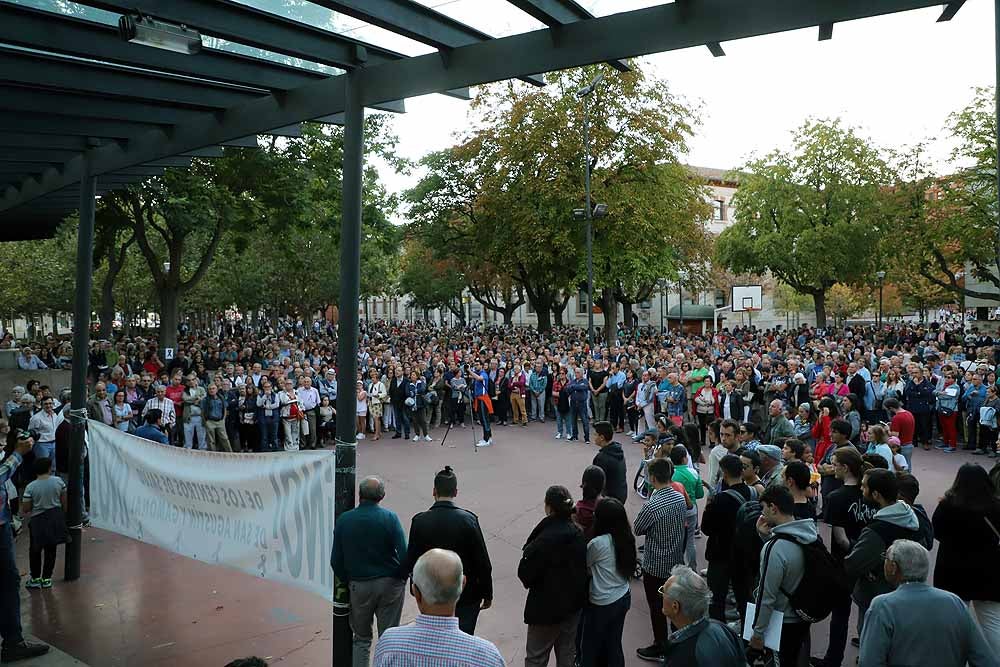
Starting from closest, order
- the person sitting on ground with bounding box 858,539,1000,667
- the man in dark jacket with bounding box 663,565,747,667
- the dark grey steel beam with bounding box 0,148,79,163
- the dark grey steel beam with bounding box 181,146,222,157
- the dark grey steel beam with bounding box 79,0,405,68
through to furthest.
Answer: the man in dark jacket with bounding box 663,565,747,667 → the person sitting on ground with bounding box 858,539,1000,667 → the dark grey steel beam with bounding box 79,0,405,68 → the dark grey steel beam with bounding box 181,146,222,157 → the dark grey steel beam with bounding box 0,148,79,163

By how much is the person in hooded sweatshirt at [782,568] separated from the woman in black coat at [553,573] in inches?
42.3

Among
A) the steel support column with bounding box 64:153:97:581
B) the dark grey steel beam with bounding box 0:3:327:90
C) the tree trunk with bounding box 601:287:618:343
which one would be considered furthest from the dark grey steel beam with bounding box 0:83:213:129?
the tree trunk with bounding box 601:287:618:343

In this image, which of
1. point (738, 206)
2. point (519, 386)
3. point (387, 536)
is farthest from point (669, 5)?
point (738, 206)

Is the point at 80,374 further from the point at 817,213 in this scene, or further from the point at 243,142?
the point at 817,213

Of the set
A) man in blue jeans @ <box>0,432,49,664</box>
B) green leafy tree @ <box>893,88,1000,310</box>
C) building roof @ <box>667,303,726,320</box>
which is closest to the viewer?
man in blue jeans @ <box>0,432,49,664</box>

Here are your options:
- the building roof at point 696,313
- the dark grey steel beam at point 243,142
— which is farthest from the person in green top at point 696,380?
the building roof at point 696,313

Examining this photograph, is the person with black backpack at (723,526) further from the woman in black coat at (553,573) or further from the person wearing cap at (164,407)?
the person wearing cap at (164,407)

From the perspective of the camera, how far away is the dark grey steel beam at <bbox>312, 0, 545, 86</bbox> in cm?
396

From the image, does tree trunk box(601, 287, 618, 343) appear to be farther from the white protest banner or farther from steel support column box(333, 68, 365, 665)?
steel support column box(333, 68, 365, 665)

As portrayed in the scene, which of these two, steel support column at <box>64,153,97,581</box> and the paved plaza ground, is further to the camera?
steel support column at <box>64,153,97,581</box>

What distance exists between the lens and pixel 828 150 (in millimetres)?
38531

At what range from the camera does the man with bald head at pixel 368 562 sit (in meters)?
4.83

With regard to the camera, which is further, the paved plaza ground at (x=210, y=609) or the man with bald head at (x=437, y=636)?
the paved plaza ground at (x=210, y=609)

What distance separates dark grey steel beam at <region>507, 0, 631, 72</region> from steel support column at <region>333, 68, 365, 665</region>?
153 centimetres
